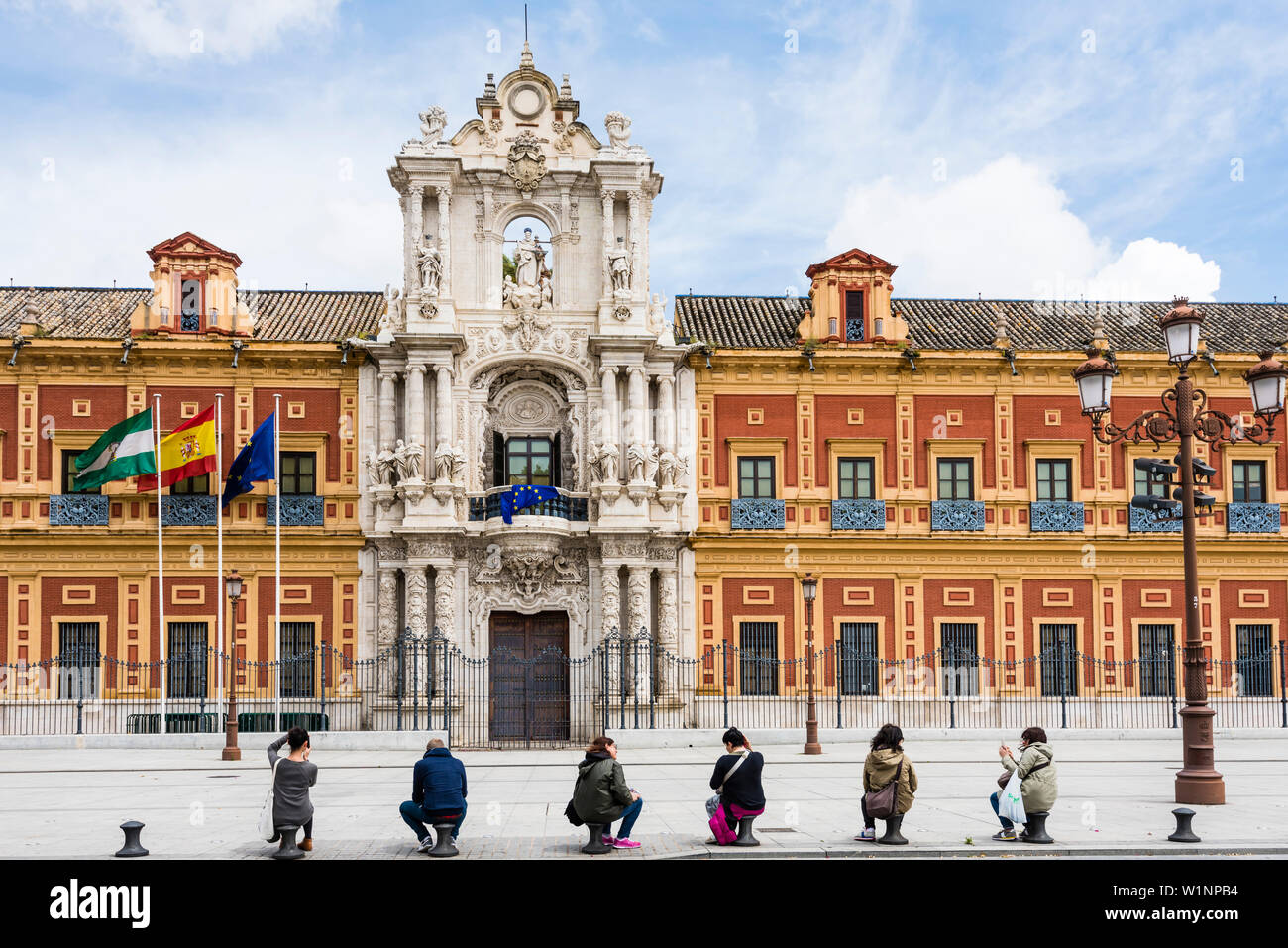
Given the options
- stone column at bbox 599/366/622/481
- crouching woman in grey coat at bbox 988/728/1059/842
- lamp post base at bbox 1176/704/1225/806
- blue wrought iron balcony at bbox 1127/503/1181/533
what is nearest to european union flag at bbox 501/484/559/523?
stone column at bbox 599/366/622/481

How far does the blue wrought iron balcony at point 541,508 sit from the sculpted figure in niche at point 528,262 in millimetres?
5396

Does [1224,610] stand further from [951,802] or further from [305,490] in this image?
[305,490]

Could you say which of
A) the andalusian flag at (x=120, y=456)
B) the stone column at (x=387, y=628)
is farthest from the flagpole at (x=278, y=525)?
the andalusian flag at (x=120, y=456)

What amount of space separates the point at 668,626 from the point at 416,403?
812 cm

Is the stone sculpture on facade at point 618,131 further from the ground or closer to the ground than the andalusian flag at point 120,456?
further from the ground

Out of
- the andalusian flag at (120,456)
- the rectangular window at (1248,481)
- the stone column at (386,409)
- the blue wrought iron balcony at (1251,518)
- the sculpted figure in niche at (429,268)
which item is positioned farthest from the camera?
the rectangular window at (1248,481)

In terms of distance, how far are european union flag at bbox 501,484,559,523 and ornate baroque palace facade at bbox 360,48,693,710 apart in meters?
0.08

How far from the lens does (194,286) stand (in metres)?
32.4

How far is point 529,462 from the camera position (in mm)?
32719

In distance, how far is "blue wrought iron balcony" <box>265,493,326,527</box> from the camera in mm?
31562

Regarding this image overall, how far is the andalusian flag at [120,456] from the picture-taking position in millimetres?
29625

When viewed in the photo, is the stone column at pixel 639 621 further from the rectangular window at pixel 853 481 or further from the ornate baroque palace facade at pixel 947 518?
the rectangular window at pixel 853 481

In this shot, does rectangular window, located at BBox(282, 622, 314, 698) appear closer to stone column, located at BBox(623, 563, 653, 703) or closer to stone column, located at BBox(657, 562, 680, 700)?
stone column, located at BBox(623, 563, 653, 703)
